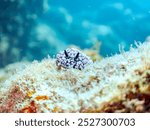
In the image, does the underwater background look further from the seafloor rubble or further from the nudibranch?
the seafloor rubble

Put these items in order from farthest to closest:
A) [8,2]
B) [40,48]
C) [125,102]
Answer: [40,48] < [8,2] < [125,102]

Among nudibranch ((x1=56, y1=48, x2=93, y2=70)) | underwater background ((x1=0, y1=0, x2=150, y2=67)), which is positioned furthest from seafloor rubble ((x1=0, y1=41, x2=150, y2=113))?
underwater background ((x1=0, y1=0, x2=150, y2=67))

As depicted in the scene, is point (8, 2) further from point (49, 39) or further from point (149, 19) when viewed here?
point (149, 19)

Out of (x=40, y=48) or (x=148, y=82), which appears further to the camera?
(x=40, y=48)

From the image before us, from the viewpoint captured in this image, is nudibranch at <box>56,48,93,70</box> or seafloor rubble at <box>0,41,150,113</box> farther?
nudibranch at <box>56,48,93,70</box>

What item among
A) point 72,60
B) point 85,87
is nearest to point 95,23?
point 72,60

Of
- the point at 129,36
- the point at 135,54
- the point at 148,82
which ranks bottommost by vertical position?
the point at 148,82

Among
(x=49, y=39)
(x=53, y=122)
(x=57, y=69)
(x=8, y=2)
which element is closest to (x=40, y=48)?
(x=49, y=39)
